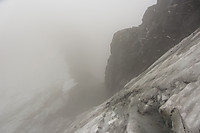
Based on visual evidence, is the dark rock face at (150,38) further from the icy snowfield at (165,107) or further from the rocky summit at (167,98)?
the icy snowfield at (165,107)

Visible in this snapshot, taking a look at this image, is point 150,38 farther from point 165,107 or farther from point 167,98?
point 165,107

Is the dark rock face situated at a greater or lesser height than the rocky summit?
greater

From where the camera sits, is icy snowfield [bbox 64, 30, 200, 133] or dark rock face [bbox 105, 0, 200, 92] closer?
icy snowfield [bbox 64, 30, 200, 133]

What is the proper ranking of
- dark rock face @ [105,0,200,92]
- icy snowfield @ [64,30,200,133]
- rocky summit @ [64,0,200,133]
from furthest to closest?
dark rock face @ [105,0,200,92] → rocky summit @ [64,0,200,133] → icy snowfield @ [64,30,200,133]

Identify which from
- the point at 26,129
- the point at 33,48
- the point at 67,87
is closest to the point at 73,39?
the point at 33,48

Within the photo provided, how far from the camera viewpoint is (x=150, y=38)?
36.5 meters

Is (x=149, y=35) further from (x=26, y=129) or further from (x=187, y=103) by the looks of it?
(x=187, y=103)

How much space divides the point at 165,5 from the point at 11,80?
155 feet

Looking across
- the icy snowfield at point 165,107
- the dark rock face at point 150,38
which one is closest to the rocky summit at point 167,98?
the icy snowfield at point 165,107

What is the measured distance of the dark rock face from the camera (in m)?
32.5

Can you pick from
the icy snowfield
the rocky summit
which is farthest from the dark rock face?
the icy snowfield

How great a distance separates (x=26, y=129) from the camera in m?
39.3

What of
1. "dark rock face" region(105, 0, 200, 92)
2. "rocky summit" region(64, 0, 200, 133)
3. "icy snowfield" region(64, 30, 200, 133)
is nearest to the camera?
"icy snowfield" region(64, 30, 200, 133)

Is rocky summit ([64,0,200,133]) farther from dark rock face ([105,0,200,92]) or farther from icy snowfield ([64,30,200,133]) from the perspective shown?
dark rock face ([105,0,200,92])
